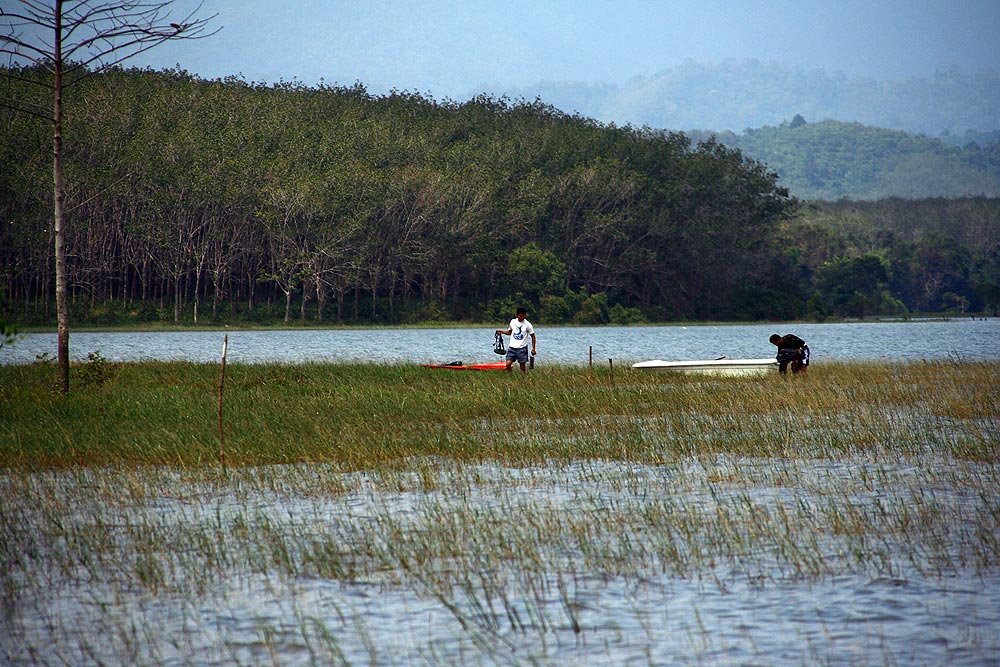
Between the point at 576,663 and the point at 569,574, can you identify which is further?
the point at 569,574

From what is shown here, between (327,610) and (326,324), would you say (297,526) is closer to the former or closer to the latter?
(327,610)

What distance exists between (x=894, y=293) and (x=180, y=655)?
16012 cm

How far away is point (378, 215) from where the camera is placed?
9250cm

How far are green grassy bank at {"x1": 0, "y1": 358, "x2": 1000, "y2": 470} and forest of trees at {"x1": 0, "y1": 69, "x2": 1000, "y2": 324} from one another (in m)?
45.2

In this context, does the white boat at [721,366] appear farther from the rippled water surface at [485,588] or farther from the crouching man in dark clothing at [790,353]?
the rippled water surface at [485,588]

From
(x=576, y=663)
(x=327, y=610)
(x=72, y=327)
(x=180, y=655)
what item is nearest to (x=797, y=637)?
(x=576, y=663)

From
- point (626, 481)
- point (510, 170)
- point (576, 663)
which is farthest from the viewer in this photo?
point (510, 170)

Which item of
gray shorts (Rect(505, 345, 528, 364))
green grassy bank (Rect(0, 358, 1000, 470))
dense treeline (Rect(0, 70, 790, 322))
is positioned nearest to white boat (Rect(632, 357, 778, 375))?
green grassy bank (Rect(0, 358, 1000, 470))

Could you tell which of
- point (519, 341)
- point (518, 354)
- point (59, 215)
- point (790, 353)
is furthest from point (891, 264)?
point (59, 215)

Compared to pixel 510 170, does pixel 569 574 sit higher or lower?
lower

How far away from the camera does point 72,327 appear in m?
81.9

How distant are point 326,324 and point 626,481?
7799cm

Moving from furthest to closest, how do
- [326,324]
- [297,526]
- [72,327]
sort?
[326,324] → [72,327] → [297,526]

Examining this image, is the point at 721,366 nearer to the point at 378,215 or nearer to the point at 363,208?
the point at 363,208
